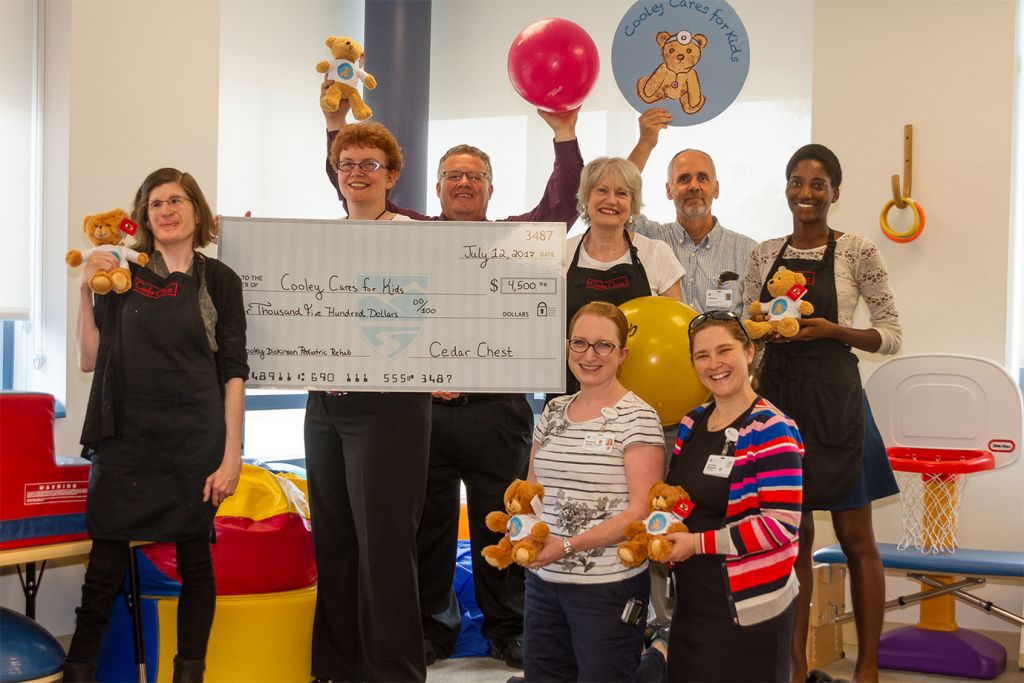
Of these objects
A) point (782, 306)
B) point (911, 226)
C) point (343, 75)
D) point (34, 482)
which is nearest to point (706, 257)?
point (782, 306)

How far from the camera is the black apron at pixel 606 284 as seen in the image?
9.52ft

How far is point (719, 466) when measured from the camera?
2225 mm

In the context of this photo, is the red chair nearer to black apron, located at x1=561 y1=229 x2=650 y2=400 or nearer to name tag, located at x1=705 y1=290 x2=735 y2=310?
black apron, located at x1=561 y1=229 x2=650 y2=400

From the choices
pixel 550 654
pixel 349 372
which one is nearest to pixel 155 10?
pixel 349 372

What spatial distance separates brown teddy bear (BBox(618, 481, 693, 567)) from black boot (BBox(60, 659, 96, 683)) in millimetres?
1441

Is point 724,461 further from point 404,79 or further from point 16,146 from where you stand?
point 404,79

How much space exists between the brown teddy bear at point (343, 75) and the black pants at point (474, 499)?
1.04 meters

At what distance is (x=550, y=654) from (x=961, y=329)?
249 centimetres

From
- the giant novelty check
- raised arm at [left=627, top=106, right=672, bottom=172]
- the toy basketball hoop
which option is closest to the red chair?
the giant novelty check

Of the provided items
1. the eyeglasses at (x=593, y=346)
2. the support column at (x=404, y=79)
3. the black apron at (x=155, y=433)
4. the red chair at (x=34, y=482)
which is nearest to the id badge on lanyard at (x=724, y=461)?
the eyeglasses at (x=593, y=346)

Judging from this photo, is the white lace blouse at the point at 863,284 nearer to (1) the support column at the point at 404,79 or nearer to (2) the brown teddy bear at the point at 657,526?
(2) the brown teddy bear at the point at 657,526

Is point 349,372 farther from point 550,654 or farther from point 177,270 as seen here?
point 550,654

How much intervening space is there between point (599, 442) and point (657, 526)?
0.87ft

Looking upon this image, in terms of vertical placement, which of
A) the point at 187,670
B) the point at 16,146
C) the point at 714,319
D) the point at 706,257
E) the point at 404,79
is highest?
the point at 404,79
